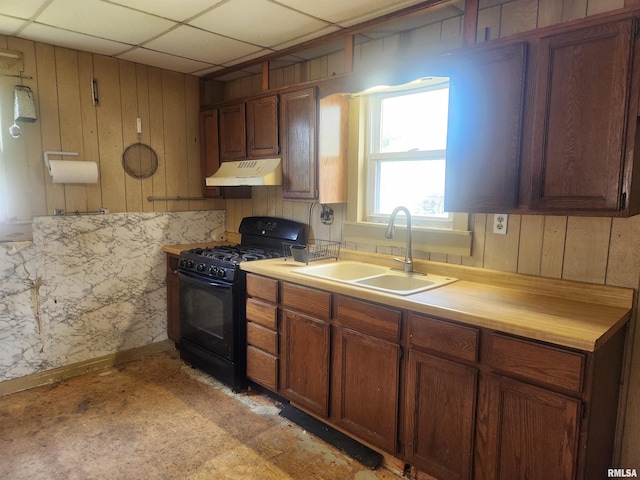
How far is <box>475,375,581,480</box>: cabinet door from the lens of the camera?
1.50 metres

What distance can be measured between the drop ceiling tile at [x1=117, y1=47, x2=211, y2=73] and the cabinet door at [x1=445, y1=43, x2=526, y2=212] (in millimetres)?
2196

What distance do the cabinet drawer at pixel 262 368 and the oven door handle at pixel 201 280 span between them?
0.46 metres

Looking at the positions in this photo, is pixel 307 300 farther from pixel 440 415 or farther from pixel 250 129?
pixel 250 129

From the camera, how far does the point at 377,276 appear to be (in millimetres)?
2502

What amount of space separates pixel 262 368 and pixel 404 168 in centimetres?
162

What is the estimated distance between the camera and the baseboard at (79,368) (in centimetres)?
291

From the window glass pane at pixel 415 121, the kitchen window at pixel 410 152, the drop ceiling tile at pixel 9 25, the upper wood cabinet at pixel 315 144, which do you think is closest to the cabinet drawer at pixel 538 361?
the kitchen window at pixel 410 152

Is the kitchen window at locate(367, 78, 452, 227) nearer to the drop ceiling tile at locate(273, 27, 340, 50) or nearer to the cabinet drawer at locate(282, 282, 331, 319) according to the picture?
the drop ceiling tile at locate(273, 27, 340, 50)

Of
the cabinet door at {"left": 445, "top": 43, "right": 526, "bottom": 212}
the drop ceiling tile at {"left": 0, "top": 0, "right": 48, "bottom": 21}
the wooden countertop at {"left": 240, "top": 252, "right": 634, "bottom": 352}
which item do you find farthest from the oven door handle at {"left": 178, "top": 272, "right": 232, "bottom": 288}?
the drop ceiling tile at {"left": 0, "top": 0, "right": 48, "bottom": 21}

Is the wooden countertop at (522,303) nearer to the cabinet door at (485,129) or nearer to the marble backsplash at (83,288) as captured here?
the cabinet door at (485,129)

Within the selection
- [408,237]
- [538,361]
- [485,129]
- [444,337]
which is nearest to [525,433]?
[538,361]

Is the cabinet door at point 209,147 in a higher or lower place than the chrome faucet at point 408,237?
higher

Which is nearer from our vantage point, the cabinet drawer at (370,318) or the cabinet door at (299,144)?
the cabinet drawer at (370,318)

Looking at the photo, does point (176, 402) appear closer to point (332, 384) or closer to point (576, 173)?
point (332, 384)
